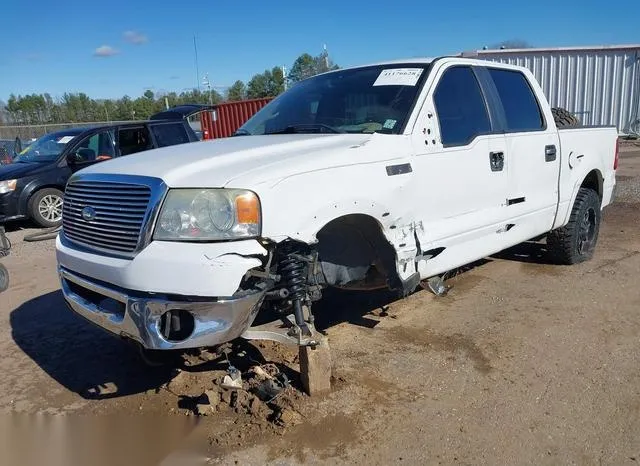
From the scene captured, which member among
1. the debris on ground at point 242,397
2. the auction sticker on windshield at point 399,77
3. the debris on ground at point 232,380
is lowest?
the debris on ground at point 242,397

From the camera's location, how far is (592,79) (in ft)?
67.1

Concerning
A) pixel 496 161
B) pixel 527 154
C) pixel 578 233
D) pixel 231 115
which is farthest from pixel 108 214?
pixel 231 115

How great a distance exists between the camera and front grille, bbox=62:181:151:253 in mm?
2885

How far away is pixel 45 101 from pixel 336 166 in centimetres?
6205

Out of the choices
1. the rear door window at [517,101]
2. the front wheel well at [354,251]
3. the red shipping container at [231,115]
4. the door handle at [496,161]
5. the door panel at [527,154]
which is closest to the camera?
the front wheel well at [354,251]

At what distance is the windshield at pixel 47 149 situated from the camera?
10.0 m

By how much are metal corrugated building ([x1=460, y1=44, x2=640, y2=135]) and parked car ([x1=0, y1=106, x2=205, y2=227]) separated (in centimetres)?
1340

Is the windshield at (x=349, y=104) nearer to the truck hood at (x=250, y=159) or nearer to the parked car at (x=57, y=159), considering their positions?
the truck hood at (x=250, y=159)

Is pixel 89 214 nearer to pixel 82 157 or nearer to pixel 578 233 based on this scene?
pixel 578 233

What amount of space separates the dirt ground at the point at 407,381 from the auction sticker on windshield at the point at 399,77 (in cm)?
184

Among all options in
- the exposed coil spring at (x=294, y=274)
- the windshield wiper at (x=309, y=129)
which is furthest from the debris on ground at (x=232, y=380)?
the windshield wiper at (x=309, y=129)

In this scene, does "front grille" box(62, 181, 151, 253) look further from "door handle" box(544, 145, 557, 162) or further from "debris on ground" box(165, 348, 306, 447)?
"door handle" box(544, 145, 557, 162)

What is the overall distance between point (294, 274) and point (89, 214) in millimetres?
1217

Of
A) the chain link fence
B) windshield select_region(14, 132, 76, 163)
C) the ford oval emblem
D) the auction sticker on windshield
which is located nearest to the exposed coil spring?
the ford oval emblem
